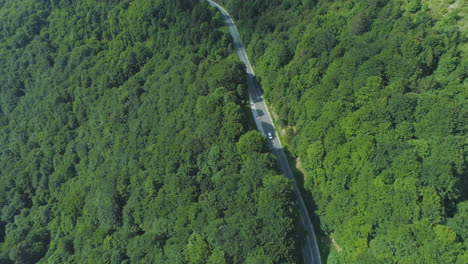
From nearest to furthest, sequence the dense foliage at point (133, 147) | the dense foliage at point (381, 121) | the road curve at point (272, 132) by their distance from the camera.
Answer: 1. the dense foliage at point (381, 121)
2. the dense foliage at point (133, 147)
3. the road curve at point (272, 132)

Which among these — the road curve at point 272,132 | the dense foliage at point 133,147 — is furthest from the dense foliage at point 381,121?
the dense foliage at point 133,147

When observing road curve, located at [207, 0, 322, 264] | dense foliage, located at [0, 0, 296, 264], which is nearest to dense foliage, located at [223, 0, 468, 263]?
road curve, located at [207, 0, 322, 264]

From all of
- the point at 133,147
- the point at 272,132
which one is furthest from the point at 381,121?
the point at 133,147

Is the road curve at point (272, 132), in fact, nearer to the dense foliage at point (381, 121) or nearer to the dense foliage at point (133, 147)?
the dense foliage at point (381, 121)

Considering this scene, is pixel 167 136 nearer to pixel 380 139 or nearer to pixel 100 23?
pixel 380 139

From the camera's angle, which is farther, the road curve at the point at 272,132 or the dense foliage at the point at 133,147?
the road curve at the point at 272,132

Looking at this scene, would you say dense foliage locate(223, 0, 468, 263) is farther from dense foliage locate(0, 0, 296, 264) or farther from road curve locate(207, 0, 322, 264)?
dense foliage locate(0, 0, 296, 264)

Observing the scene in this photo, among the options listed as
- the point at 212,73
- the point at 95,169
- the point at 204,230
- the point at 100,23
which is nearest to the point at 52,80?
the point at 100,23

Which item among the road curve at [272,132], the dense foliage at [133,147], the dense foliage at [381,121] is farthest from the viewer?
the road curve at [272,132]
